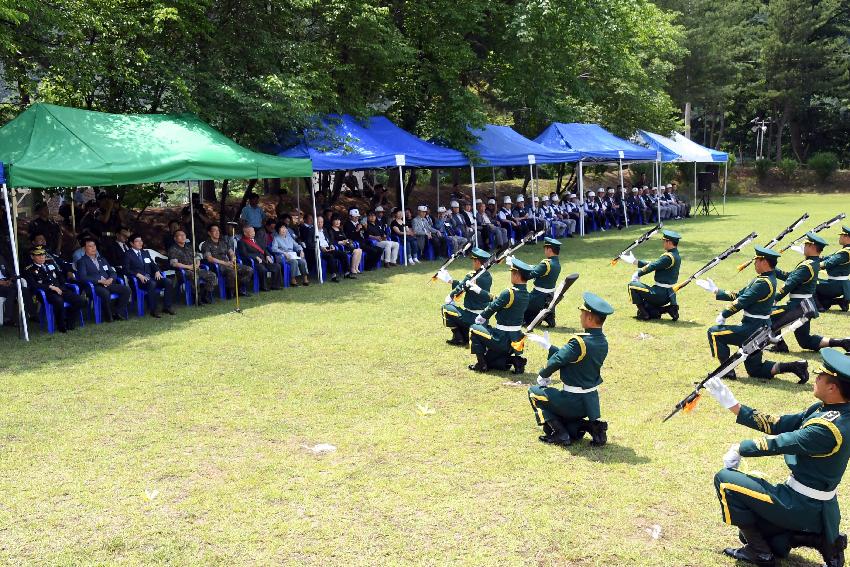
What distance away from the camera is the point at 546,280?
12188mm

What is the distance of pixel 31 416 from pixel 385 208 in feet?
47.0

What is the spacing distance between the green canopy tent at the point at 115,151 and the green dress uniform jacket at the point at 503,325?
655 cm

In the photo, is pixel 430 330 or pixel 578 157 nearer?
pixel 430 330

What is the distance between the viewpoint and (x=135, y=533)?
5.59 meters

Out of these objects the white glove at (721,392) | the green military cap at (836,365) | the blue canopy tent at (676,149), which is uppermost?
the blue canopy tent at (676,149)

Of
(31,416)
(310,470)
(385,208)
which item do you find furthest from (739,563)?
(385,208)

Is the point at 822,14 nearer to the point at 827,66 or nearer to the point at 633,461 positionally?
the point at 827,66

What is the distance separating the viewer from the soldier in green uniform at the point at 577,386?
699cm

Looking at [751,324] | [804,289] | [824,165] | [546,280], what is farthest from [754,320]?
[824,165]

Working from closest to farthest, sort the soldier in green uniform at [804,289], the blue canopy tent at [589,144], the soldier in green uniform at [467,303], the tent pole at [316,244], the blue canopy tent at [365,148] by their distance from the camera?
the soldier in green uniform at [804,289]
the soldier in green uniform at [467,303]
the tent pole at [316,244]
the blue canopy tent at [365,148]
the blue canopy tent at [589,144]

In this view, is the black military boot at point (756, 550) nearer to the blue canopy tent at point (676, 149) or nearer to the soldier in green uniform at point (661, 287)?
the soldier in green uniform at point (661, 287)

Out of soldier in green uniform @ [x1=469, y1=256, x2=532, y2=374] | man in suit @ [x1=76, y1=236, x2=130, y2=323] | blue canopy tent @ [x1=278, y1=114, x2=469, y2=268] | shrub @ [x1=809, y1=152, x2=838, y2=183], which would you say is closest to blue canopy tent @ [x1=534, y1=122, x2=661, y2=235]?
blue canopy tent @ [x1=278, y1=114, x2=469, y2=268]

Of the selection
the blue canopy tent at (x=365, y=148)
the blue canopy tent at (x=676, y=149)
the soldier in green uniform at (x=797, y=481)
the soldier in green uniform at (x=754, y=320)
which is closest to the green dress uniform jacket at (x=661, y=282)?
the soldier in green uniform at (x=754, y=320)

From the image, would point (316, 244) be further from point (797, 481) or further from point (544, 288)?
point (797, 481)
